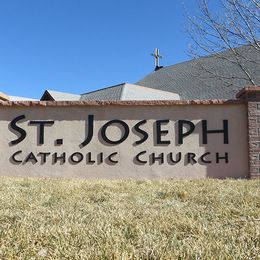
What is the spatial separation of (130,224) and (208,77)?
15.0 meters

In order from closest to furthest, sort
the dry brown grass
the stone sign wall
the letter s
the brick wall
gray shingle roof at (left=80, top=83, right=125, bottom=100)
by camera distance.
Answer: the dry brown grass → the brick wall → the stone sign wall → the letter s → gray shingle roof at (left=80, top=83, right=125, bottom=100)

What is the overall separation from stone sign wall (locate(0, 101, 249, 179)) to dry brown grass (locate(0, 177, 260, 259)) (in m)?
2.60

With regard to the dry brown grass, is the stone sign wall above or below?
above

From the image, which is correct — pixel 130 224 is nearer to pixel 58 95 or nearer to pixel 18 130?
pixel 18 130

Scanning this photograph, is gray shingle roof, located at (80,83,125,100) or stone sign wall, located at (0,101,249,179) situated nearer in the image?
stone sign wall, located at (0,101,249,179)

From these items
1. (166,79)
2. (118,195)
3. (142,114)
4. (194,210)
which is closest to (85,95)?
(166,79)

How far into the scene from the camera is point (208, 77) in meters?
17.2

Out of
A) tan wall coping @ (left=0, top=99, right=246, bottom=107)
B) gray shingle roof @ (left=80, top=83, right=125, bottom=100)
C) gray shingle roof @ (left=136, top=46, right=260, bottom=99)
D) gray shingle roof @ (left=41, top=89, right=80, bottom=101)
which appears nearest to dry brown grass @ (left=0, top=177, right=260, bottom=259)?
tan wall coping @ (left=0, top=99, right=246, bottom=107)

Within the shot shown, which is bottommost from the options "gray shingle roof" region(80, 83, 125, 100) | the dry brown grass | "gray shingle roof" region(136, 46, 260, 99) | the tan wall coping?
the dry brown grass

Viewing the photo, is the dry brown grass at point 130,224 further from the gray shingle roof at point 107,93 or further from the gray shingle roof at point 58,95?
the gray shingle roof at point 58,95

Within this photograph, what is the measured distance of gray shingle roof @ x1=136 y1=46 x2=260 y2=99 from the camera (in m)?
16.5

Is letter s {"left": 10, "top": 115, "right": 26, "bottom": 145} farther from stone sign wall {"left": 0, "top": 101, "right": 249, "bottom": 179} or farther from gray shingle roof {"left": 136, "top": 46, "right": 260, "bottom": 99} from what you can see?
gray shingle roof {"left": 136, "top": 46, "right": 260, "bottom": 99}

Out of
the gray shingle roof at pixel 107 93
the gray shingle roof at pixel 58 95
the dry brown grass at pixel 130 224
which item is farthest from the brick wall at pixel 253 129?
the gray shingle roof at pixel 58 95

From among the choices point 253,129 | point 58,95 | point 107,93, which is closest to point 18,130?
point 253,129
